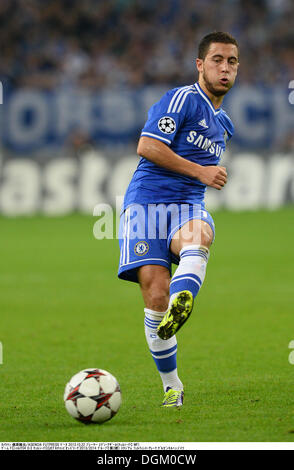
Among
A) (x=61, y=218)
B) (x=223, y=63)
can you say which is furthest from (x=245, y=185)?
(x=223, y=63)

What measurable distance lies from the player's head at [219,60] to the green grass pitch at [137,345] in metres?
2.05

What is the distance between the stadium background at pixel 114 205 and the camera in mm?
5413

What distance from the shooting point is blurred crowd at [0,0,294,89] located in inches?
990

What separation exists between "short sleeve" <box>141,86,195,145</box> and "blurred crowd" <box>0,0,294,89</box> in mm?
19546

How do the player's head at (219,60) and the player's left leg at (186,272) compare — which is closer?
the player's left leg at (186,272)

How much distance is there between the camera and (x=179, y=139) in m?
5.48

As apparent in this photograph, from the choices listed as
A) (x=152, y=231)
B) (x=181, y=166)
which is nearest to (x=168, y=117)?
(x=181, y=166)

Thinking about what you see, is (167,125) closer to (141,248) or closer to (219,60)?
(219,60)

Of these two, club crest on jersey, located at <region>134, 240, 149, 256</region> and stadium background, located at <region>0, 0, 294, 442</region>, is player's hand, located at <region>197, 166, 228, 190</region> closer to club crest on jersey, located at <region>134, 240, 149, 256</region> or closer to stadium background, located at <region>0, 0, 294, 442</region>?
club crest on jersey, located at <region>134, 240, 149, 256</region>

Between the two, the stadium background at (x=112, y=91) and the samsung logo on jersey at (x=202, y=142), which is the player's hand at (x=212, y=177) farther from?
the stadium background at (x=112, y=91)

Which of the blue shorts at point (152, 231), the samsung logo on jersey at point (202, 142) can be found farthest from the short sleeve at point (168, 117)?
the blue shorts at point (152, 231)

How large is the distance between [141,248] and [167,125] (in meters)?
0.80

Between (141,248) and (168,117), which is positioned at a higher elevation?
(168,117)
